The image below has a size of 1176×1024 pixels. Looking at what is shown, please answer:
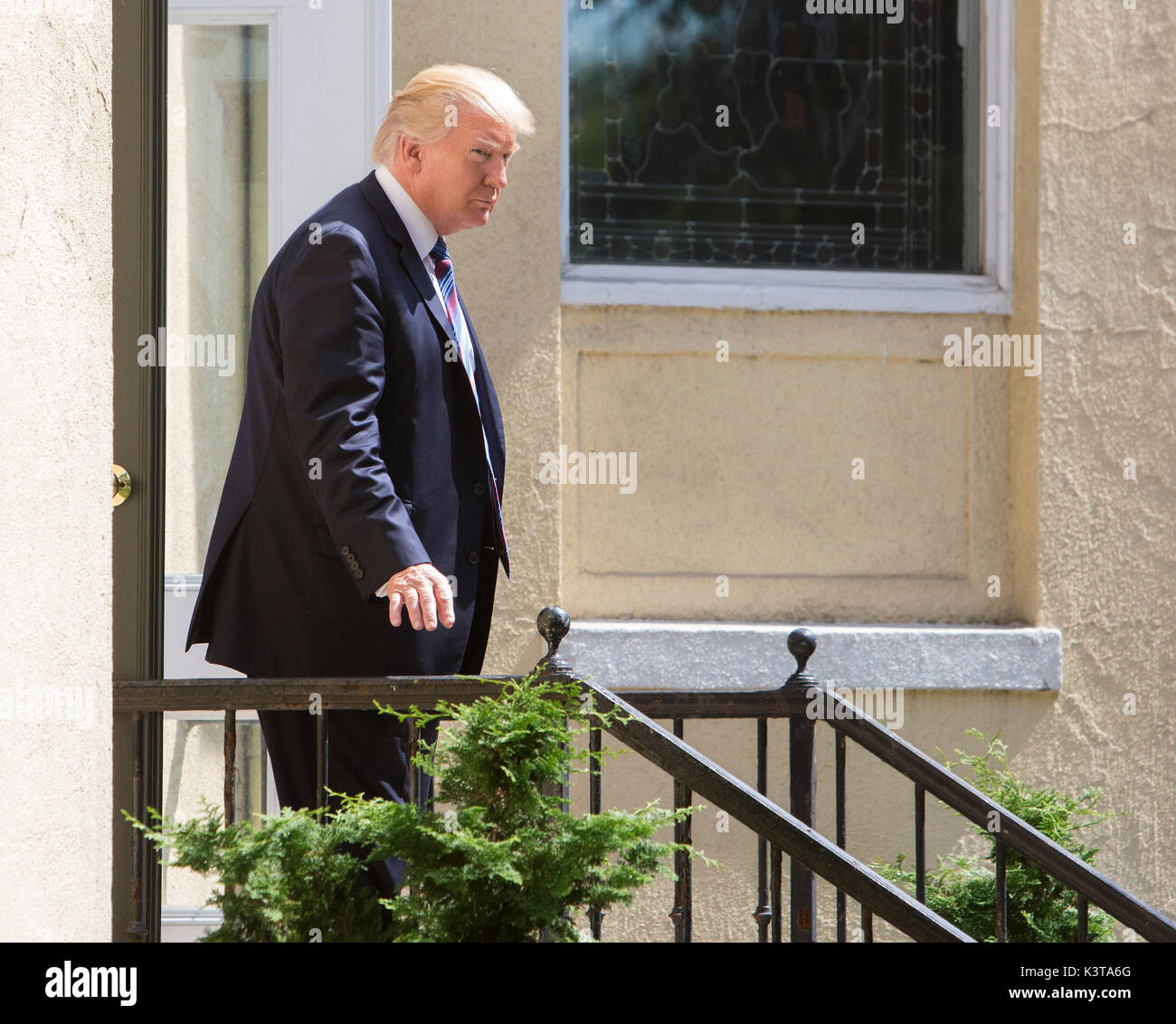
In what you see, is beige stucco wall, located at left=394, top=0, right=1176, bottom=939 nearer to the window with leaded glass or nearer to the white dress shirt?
the window with leaded glass

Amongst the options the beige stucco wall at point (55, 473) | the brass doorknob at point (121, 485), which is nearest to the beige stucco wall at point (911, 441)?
the brass doorknob at point (121, 485)

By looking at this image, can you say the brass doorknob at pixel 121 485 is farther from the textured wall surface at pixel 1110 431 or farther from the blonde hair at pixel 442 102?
the textured wall surface at pixel 1110 431

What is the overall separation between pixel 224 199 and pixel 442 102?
4.16ft

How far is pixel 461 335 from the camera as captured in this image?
3.00 m

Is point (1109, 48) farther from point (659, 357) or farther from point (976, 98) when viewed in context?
point (659, 357)

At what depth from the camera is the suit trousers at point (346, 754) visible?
2.75 meters

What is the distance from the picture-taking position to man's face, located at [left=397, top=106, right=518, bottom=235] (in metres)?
2.89
